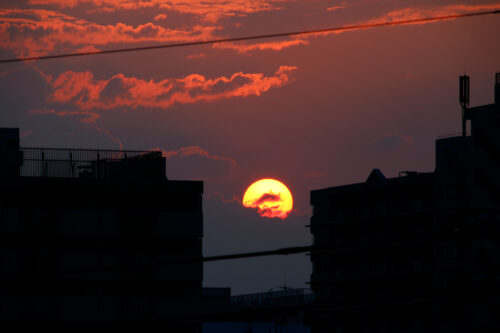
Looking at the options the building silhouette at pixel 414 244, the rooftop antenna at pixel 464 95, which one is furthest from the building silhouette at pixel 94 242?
the rooftop antenna at pixel 464 95

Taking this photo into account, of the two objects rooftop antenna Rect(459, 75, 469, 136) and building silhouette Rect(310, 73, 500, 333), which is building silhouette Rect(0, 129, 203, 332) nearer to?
building silhouette Rect(310, 73, 500, 333)

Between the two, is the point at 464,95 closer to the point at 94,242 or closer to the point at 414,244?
the point at 414,244

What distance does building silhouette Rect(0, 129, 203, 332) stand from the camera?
69.0m

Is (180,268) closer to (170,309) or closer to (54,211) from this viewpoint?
(170,309)

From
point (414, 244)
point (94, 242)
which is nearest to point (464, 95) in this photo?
point (414, 244)

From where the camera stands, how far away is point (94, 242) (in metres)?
72.1

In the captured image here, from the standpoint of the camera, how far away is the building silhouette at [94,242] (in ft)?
226

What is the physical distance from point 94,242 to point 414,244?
5750 cm

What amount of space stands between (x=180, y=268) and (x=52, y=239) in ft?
28.9

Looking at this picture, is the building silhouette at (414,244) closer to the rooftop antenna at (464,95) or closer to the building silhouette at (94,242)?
the rooftop antenna at (464,95)

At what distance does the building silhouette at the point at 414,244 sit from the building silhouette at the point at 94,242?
2610cm

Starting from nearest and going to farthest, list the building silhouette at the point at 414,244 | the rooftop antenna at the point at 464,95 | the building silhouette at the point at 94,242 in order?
the building silhouette at the point at 94,242 → the building silhouette at the point at 414,244 → the rooftop antenna at the point at 464,95

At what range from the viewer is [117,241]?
7256 cm

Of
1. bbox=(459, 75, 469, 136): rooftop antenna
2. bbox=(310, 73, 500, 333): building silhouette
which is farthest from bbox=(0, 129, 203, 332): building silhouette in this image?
bbox=(459, 75, 469, 136): rooftop antenna
